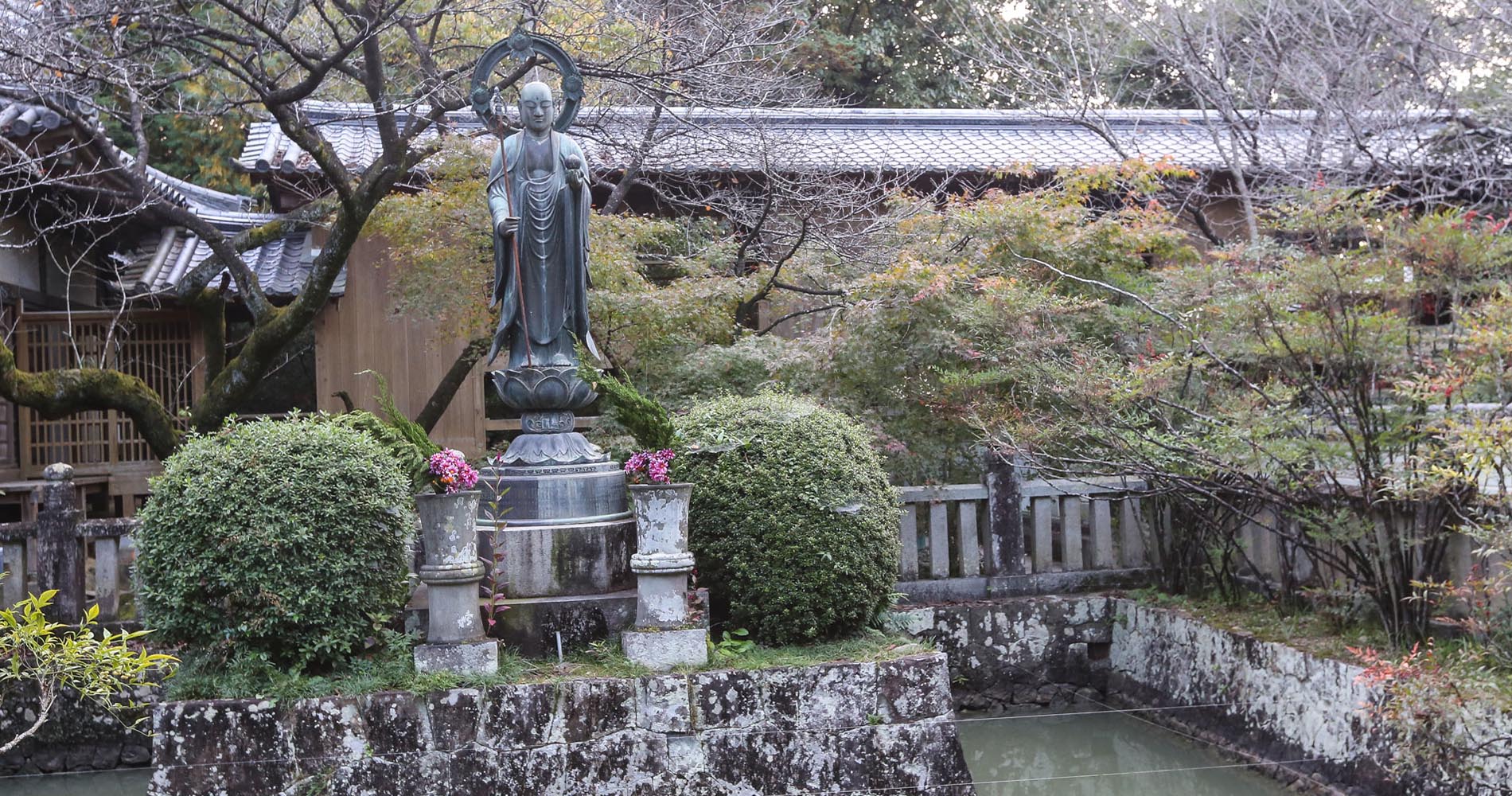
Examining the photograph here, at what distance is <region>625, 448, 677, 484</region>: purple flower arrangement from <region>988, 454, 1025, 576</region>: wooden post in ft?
11.1

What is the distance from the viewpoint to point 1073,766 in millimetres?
7961

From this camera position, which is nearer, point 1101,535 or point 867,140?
point 1101,535

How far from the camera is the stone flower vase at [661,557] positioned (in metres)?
6.17

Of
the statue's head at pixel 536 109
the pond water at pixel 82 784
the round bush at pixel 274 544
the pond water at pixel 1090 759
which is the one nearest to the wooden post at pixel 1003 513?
the pond water at pixel 1090 759

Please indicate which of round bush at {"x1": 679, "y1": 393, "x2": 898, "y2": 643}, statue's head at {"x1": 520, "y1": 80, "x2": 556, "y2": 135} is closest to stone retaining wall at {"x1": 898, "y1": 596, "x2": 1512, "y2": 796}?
round bush at {"x1": 679, "y1": 393, "x2": 898, "y2": 643}

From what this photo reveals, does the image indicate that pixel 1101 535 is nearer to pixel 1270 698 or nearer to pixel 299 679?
pixel 1270 698

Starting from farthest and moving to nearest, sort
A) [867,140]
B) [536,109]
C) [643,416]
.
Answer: [867,140]
[536,109]
[643,416]

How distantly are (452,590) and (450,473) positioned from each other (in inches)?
22.6

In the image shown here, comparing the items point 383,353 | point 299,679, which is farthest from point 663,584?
point 383,353

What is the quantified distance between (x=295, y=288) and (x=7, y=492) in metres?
3.29

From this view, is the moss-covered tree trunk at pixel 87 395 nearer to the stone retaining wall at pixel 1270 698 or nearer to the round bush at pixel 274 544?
the round bush at pixel 274 544

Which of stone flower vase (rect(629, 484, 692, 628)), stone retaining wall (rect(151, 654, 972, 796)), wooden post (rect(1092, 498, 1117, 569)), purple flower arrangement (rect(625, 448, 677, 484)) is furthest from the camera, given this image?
wooden post (rect(1092, 498, 1117, 569))

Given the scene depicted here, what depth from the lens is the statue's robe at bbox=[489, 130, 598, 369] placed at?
7.11 m

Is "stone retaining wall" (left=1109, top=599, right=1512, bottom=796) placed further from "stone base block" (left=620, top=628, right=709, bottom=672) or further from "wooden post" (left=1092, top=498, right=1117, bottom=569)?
"stone base block" (left=620, top=628, right=709, bottom=672)
